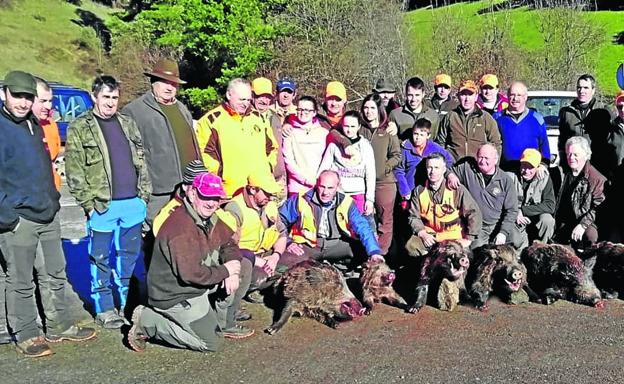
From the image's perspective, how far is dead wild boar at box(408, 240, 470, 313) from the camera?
19.5 feet

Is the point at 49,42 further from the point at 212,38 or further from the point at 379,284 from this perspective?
the point at 379,284

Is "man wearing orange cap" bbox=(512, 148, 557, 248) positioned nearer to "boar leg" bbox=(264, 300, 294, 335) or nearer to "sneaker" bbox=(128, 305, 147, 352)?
"boar leg" bbox=(264, 300, 294, 335)

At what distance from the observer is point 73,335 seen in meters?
5.18

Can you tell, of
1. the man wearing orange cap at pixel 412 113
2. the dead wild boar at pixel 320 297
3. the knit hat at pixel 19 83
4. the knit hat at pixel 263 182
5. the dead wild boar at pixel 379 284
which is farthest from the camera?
the man wearing orange cap at pixel 412 113

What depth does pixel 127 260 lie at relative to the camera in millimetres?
5621

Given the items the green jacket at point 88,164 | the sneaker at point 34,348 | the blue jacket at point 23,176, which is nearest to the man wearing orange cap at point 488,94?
the green jacket at point 88,164

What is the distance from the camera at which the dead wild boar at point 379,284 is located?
6.04 m

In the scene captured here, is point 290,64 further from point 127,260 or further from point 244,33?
point 127,260

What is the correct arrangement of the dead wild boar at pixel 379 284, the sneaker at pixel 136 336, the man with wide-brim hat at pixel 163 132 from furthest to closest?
1. the dead wild boar at pixel 379 284
2. the man with wide-brim hat at pixel 163 132
3. the sneaker at pixel 136 336

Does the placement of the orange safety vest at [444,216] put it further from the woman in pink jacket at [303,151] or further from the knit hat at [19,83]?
the knit hat at [19,83]

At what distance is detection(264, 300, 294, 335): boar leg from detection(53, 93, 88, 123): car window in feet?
39.2

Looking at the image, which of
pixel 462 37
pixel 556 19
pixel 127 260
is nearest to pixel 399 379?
pixel 127 260

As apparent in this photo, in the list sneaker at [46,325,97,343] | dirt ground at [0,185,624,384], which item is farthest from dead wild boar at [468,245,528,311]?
sneaker at [46,325,97,343]

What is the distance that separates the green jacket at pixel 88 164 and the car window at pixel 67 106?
11506mm
